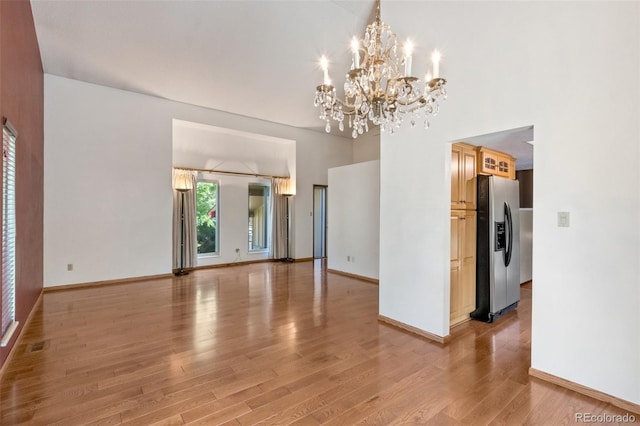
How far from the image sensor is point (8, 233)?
9.77 feet

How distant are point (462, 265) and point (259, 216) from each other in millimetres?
5936

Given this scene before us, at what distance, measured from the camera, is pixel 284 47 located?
4.76m

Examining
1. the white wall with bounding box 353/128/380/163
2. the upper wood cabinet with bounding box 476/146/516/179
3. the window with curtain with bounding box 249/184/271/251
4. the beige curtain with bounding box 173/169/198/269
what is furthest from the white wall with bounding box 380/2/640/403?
the window with curtain with bounding box 249/184/271/251

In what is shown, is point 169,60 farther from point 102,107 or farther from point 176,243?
point 176,243

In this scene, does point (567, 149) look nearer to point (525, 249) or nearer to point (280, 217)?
point (525, 249)

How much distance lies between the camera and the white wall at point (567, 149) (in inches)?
86.4

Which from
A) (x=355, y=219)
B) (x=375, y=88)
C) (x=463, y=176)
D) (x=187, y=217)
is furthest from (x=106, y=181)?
(x=463, y=176)

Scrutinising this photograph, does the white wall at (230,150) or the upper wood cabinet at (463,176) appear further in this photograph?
the white wall at (230,150)

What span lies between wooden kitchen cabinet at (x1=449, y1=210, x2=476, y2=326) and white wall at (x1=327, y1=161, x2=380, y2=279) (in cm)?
224

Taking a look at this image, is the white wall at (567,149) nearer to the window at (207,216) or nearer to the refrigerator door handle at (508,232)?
the refrigerator door handle at (508,232)

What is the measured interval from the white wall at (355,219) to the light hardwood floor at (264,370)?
1889 mm

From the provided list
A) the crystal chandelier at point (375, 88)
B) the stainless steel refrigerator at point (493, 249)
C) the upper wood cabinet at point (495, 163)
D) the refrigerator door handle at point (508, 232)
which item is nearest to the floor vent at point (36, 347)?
the crystal chandelier at point (375, 88)

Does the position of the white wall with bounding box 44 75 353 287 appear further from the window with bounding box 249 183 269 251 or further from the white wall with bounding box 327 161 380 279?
the white wall with bounding box 327 161 380 279

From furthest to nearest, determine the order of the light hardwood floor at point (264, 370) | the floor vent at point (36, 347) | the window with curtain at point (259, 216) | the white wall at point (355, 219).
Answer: the window with curtain at point (259, 216) < the white wall at point (355, 219) < the floor vent at point (36, 347) < the light hardwood floor at point (264, 370)
